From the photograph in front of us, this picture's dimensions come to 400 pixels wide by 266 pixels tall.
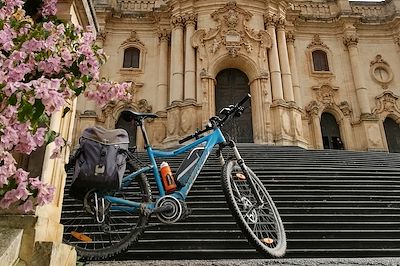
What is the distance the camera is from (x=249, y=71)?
18.6 m

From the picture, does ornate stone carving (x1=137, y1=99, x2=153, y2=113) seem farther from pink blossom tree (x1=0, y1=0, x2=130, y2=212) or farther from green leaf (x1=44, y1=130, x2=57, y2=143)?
green leaf (x1=44, y1=130, x2=57, y2=143)

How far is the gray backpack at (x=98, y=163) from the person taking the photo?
124 inches

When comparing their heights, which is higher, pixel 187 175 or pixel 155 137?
pixel 155 137

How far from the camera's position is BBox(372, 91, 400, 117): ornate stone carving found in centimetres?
1970

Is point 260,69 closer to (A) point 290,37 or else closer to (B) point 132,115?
(A) point 290,37

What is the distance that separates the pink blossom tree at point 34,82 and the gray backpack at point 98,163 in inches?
19.5

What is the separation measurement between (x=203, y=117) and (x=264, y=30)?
5927 mm

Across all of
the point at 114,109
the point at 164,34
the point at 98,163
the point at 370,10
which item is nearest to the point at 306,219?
the point at 98,163

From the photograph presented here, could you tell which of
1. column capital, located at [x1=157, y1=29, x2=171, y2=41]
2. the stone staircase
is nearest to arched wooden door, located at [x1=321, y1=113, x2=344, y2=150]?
column capital, located at [x1=157, y1=29, x2=171, y2=41]

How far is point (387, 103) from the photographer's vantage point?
1988 centimetres

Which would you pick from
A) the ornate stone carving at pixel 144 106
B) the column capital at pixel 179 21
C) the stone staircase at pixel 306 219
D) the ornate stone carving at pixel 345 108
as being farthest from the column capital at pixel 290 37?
the stone staircase at pixel 306 219

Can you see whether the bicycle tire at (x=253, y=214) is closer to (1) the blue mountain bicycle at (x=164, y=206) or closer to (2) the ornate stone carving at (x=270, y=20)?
(1) the blue mountain bicycle at (x=164, y=206)

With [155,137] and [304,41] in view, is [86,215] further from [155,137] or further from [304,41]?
[304,41]

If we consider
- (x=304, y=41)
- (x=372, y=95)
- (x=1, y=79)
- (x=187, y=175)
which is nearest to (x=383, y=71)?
(x=372, y=95)
